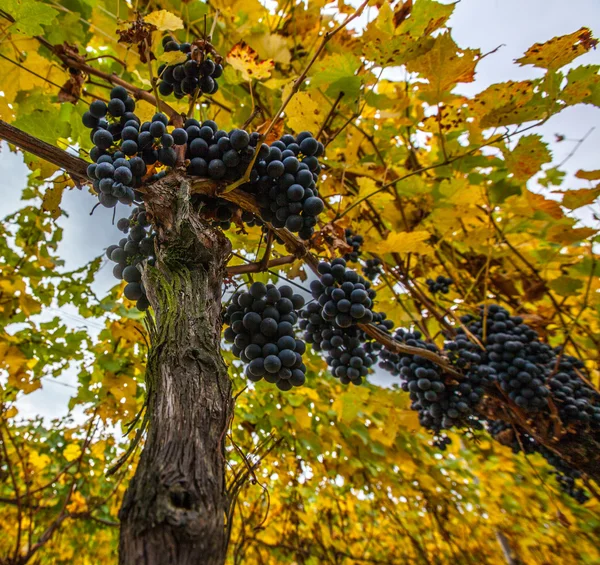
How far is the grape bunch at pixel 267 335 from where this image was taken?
3.45 feet

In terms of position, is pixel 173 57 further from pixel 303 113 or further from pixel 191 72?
pixel 303 113

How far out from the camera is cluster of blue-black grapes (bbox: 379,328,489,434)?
167 centimetres

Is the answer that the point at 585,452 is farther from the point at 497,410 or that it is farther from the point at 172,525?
the point at 172,525

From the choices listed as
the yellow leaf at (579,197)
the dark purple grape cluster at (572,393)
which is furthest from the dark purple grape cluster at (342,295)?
the yellow leaf at (579,197)

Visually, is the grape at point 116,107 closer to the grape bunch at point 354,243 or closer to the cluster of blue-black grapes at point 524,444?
the grape bunch at point 354,243

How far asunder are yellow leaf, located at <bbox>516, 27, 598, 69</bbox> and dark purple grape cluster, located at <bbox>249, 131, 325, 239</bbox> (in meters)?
0.88

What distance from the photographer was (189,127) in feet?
3.27

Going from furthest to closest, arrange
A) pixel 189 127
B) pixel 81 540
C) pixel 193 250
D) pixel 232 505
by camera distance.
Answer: pixel 81 540 < pixel 189 127 < pixel 193 250 < pixel 232 505

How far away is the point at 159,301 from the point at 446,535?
147 inches

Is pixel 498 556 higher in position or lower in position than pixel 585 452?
lower

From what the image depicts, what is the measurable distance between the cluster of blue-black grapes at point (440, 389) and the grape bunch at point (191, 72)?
131cm

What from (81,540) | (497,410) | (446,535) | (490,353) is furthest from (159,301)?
(81,540)

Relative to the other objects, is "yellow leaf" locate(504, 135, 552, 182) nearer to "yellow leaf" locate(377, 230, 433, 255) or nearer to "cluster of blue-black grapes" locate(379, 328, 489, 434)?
"yellow leaf" locate(377, 230, 433, 255)

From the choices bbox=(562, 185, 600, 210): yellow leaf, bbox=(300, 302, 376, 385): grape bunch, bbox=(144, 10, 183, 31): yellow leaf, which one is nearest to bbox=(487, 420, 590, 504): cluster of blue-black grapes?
bbox=(300, 302, 376, 385): grape bunch
